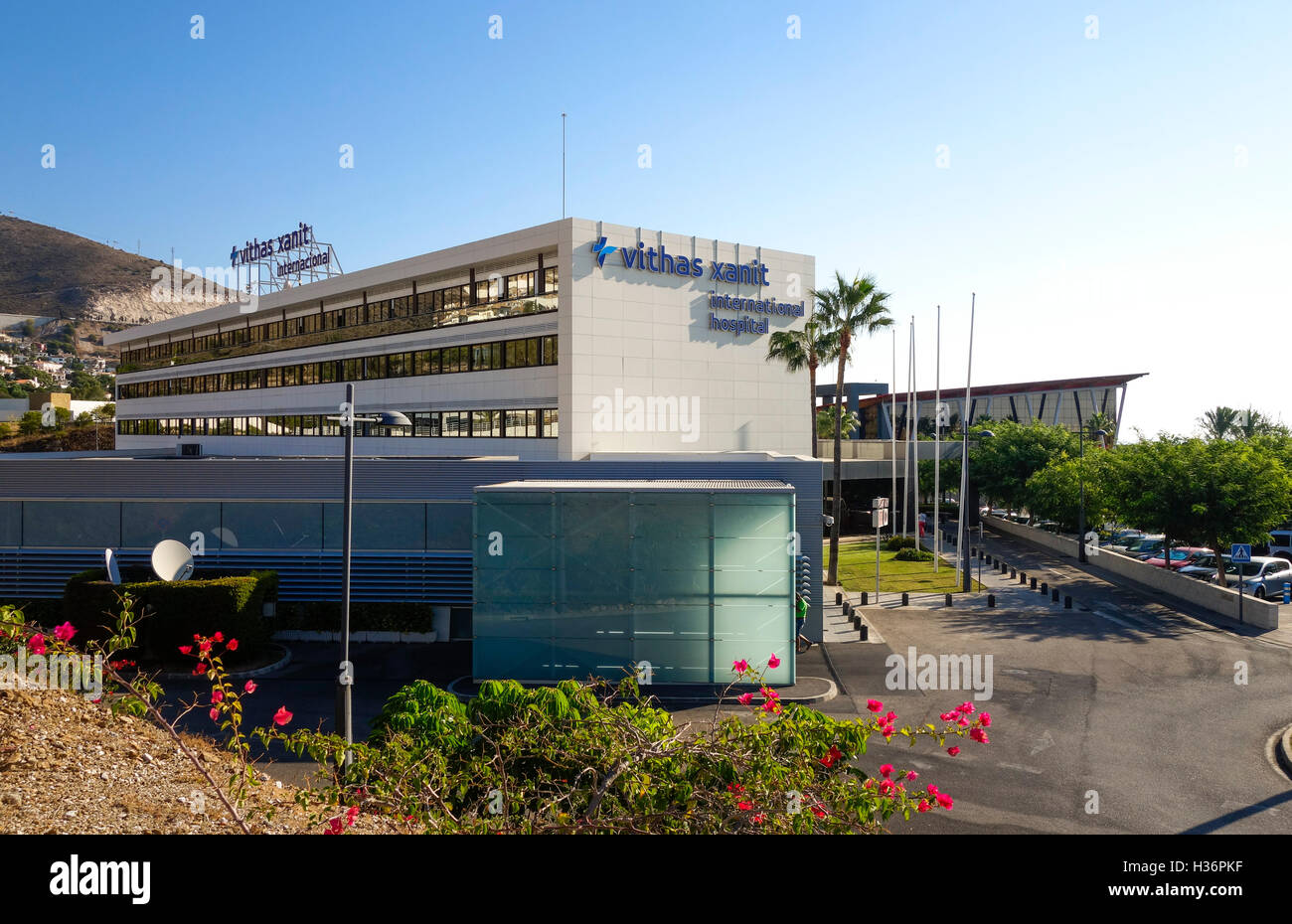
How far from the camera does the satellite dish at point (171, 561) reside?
70.0 ft

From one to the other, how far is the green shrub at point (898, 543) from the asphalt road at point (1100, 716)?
60.0 feet

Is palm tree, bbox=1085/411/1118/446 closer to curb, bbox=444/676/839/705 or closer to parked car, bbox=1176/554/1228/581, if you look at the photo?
parked car, bbox=1176/554/1228/581

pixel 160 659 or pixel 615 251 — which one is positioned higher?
pixel 615 251

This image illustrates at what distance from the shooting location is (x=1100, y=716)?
713 inches

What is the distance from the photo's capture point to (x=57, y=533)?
25641mm

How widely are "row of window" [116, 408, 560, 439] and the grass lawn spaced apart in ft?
53.8

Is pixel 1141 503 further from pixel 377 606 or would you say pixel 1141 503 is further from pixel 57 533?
pixel 57 533

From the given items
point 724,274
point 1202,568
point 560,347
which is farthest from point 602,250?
point 1202,568

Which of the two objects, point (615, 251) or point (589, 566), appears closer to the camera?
point (589, 566)

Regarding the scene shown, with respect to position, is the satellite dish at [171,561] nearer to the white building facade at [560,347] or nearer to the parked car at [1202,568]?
the white building facade at [560,347]

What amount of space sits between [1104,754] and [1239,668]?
32.5 ft

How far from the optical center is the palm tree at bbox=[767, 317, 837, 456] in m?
36.4
